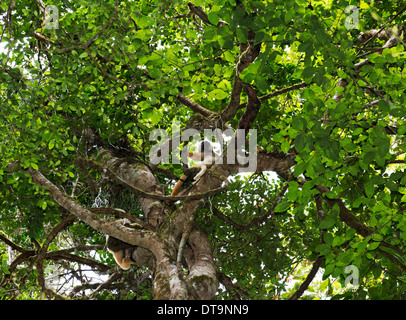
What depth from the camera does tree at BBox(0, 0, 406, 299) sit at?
3.57 meters

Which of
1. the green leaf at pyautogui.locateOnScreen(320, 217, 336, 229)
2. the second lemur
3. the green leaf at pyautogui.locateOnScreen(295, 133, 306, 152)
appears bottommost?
the green leaf at pyautogui.locateOnScreen(320, 217, 336, 229)

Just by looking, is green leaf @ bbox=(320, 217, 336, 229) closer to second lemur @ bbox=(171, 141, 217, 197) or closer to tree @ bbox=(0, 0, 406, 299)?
tree @ bbox=(0, 0, 406, 299)

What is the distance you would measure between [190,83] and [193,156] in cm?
191

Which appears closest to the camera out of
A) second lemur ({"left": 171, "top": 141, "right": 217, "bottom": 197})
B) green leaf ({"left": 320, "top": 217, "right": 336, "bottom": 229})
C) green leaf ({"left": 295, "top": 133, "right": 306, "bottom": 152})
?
green leaf ({"left": 295, "top": 133, "right": 306, "bottom": 152})

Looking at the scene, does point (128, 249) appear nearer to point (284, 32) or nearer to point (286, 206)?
point (286, 206)

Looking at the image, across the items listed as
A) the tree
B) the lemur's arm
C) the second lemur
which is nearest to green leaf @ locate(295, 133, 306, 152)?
the tree

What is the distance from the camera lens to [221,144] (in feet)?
20.1

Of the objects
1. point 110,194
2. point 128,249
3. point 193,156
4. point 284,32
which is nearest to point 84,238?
point 110,194

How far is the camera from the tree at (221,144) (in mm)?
3574

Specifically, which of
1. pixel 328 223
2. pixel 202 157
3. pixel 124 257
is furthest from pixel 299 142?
pixel 124 257

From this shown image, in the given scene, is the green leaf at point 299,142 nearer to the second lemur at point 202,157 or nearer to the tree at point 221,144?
the tree at point 221,144

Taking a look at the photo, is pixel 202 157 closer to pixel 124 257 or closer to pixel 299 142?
pixel 124 257

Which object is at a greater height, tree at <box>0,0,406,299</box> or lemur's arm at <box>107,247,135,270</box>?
tree at <box>0,0,406,299</box>

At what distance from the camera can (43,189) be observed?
18.6 feet
